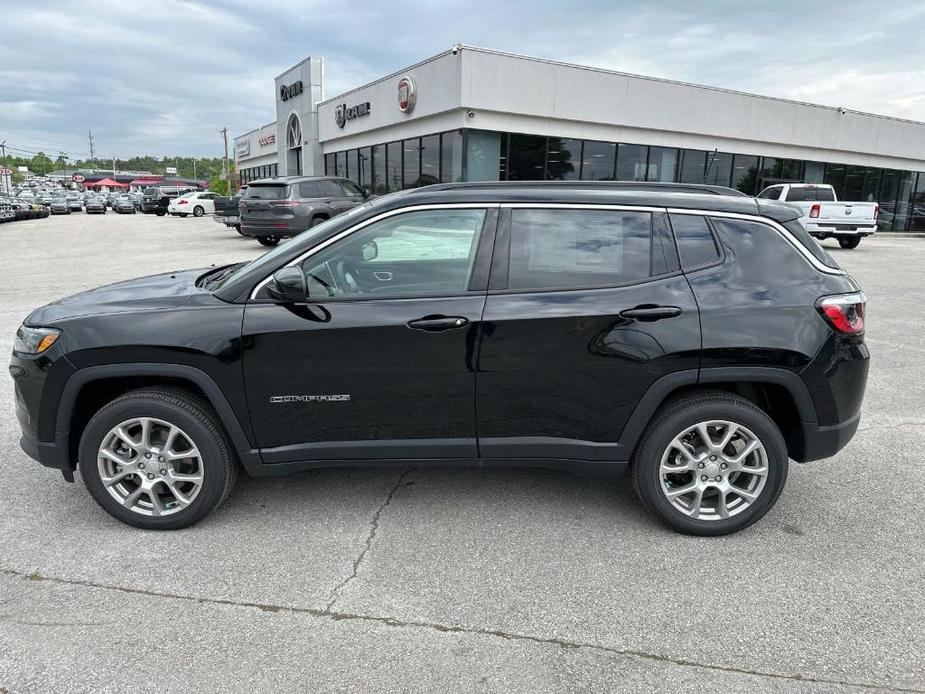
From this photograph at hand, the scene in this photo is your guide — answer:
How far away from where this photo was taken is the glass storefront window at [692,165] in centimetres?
2462

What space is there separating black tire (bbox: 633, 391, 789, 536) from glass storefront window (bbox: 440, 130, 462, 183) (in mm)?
17475

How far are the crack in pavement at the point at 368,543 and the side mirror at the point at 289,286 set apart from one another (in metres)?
1.23

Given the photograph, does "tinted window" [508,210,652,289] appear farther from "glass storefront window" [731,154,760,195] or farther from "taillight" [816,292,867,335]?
"glass storefront window" [731,154,760,195]

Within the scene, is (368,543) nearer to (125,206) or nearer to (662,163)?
(662,163)

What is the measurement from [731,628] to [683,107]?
23947 mm

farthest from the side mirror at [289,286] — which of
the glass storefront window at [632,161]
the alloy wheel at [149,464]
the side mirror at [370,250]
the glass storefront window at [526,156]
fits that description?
the glass storefront window at [632,161]

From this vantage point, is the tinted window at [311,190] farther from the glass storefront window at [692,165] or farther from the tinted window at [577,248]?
the tinted window at [577,248]

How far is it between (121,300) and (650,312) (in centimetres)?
269

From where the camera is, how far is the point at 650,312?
10.5 ft

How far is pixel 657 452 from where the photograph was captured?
3.32 meters

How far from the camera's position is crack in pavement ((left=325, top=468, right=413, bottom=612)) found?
9.51 ft

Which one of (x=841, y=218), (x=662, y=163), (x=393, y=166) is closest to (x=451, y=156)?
(x=393, y=166)

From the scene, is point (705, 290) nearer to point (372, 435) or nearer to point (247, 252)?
point (372, 435)

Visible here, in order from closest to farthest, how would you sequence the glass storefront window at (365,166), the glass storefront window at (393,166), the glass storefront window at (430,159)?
the glass storefront window at (430,159) → the glass storefront window at (393,166) → the glass storefront window at (365,166)
